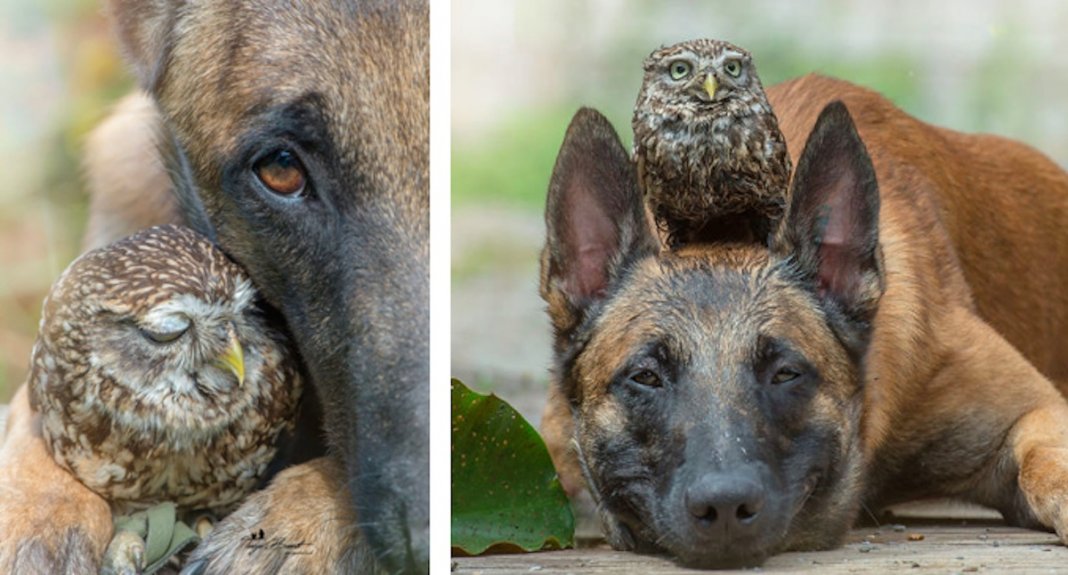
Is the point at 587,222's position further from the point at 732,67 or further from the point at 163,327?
the point at 163,327

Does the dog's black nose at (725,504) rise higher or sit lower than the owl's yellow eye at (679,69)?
lower

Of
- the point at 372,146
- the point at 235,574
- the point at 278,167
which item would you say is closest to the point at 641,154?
the point at 372,146

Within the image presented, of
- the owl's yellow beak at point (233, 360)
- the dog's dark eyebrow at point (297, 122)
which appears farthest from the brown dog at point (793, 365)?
the owl's yellow beak at point (233, 360)

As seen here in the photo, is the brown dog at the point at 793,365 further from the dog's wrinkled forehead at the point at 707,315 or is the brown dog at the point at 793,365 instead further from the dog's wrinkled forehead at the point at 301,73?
the dog's wrinkled forehead at the point at 301,73

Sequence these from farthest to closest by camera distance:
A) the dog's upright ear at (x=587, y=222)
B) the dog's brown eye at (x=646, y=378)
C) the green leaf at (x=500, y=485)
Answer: the green leaf at (x=500, y=485) → the dog's upright ear at (x=587, y=222) → the dog's brown eye at (x=646, y=378)

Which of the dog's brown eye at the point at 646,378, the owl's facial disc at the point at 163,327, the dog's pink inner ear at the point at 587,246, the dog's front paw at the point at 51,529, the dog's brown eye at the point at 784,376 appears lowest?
the dog's front paw at the point at 51,529

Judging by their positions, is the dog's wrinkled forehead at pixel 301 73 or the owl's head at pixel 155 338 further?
the dog's wrinkled forehead at pixel 301 73

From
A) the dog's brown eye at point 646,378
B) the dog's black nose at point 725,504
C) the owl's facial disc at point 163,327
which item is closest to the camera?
the dog's black nose at point 725,504

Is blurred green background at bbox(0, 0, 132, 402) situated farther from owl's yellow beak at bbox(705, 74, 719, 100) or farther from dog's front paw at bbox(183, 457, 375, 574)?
owl's yellow beak at bbox(705, 74, 719, 100)
